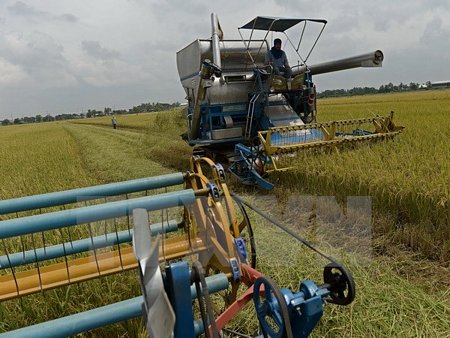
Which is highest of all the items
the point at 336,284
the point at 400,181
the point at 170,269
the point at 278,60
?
the point at 278,60

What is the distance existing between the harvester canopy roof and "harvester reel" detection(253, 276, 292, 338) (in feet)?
19.8

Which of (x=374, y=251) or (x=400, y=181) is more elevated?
(x=400, y=181)

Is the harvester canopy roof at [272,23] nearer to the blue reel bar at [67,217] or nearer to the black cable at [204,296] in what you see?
the blue reel bar at [67,217]

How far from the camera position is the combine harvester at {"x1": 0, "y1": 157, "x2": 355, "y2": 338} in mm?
887

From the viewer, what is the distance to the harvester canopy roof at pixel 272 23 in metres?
6.50

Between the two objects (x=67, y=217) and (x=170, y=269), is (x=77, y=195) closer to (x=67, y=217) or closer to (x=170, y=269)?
(x=67, y=217)

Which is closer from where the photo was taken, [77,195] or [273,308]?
[273,308]

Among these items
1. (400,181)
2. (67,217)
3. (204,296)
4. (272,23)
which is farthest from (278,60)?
(204,296)

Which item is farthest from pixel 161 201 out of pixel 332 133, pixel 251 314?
pixel 332 133

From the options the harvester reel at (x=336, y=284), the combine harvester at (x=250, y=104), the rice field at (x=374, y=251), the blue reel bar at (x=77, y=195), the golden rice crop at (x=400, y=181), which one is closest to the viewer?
the harvester reel at (x=336, y=284)

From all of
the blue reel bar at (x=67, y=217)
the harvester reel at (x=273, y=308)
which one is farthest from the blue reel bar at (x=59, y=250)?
the harvester reel at (x=273, y=308)

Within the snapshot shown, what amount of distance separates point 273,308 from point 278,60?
6.66 meters

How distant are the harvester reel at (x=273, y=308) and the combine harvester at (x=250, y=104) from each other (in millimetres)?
4436

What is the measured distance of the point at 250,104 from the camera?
6.97 meters
